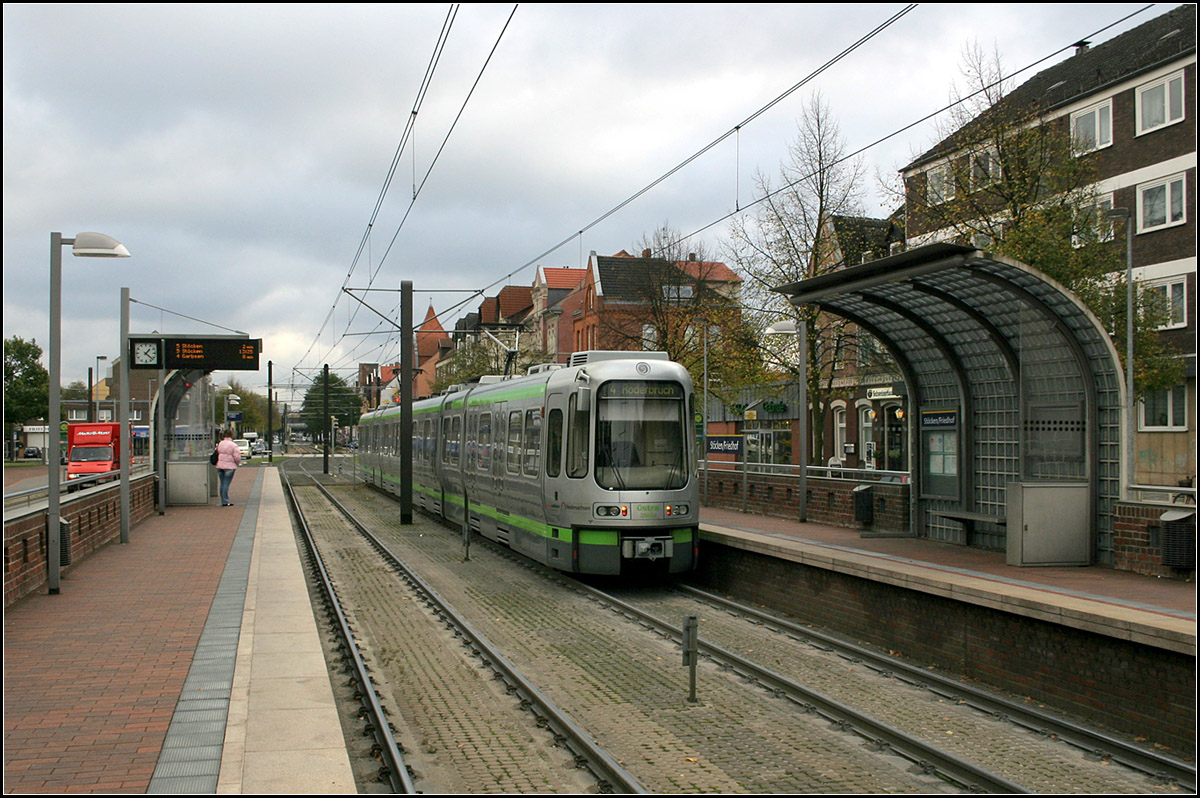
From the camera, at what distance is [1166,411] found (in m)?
29.9

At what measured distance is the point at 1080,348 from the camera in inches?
463

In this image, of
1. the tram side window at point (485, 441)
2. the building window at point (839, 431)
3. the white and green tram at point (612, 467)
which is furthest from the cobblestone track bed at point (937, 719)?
the building window at point (839, 431)

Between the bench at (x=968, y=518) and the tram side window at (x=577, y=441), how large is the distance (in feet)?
15.6

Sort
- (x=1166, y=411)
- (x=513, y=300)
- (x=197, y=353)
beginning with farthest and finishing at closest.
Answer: (x=513, y=300)
(x=1166, y=411)
(x=197, y=353)

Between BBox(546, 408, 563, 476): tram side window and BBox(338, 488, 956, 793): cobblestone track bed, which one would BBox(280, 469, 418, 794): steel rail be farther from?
BBox(546, 408, 563, 476): tram side window

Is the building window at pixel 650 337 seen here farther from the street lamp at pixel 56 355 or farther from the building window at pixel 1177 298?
the street lamp at pixel 56 355

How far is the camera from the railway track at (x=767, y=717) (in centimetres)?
672

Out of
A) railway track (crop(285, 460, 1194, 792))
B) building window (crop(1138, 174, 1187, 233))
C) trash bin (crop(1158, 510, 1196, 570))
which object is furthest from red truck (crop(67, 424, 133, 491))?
building window (crop(1138, 174, 1187, 233))

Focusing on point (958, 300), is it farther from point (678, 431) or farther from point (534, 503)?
point (534, 503)

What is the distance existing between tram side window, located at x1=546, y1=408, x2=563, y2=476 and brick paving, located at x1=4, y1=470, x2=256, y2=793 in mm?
A: 4778

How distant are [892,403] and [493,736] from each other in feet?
111

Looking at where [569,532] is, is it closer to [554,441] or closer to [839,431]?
[554,441]

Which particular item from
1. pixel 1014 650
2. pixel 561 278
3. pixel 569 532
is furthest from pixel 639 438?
pixel 561 278

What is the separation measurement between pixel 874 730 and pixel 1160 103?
2788cm
